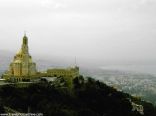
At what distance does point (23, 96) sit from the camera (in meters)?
60.2

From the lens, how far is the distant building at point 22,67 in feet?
221

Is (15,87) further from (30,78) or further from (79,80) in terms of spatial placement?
(79,80)

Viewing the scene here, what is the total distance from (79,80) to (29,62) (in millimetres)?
9111

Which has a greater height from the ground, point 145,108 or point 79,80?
point 79,80

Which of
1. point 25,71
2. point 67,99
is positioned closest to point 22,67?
point 25,71

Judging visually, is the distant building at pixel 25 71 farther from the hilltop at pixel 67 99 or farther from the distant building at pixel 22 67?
the hilltop at pixel 67 99

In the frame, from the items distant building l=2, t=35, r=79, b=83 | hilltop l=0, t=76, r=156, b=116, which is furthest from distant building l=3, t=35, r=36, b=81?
hilltop l=0, t=76, r=156, b=116

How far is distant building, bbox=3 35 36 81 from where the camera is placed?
67375 millimetres

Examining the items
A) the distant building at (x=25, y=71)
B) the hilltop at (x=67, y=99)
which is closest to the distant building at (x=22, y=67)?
the distant building at (x=25, y=71)

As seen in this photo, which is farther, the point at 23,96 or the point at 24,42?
the point at 24,42

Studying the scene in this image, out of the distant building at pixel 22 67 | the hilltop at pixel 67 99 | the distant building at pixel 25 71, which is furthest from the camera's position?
the distant building at pixel 25 71

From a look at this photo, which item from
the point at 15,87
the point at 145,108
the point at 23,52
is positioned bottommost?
the point at 145,108

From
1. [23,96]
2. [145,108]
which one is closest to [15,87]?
[23,96]

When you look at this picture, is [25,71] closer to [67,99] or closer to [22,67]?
[22,67]
